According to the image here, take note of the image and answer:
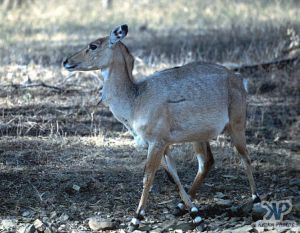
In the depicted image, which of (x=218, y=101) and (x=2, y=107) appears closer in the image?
(x=218, y=101)

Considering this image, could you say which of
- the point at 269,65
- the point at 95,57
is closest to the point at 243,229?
the point at 95,57

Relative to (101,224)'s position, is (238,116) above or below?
above

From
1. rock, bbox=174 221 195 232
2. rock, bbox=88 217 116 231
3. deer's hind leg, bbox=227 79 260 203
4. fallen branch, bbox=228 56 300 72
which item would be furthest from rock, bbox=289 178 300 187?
fallen branch, bbox=228 56 300 72

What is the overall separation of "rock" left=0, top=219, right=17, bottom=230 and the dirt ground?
0.04ft

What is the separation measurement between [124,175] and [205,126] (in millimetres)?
1624

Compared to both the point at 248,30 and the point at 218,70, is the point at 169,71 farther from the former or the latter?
the point at 248,30

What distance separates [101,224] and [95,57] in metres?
2.10

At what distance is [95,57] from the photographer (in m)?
8.86

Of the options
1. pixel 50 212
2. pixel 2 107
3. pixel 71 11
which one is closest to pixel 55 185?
pixel 50 212

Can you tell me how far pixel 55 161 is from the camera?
10.1 meters

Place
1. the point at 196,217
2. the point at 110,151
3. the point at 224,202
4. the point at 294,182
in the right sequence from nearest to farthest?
the point at 196,217, the point at 224,202, the point at 294,182, the point at 110,151

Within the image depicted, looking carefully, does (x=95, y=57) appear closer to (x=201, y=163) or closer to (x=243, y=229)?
(x=201, y=163)

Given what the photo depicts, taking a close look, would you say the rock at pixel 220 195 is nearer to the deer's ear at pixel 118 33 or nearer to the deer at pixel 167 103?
the deer at pixel 167 103

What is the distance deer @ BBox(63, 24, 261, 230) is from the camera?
845cm
